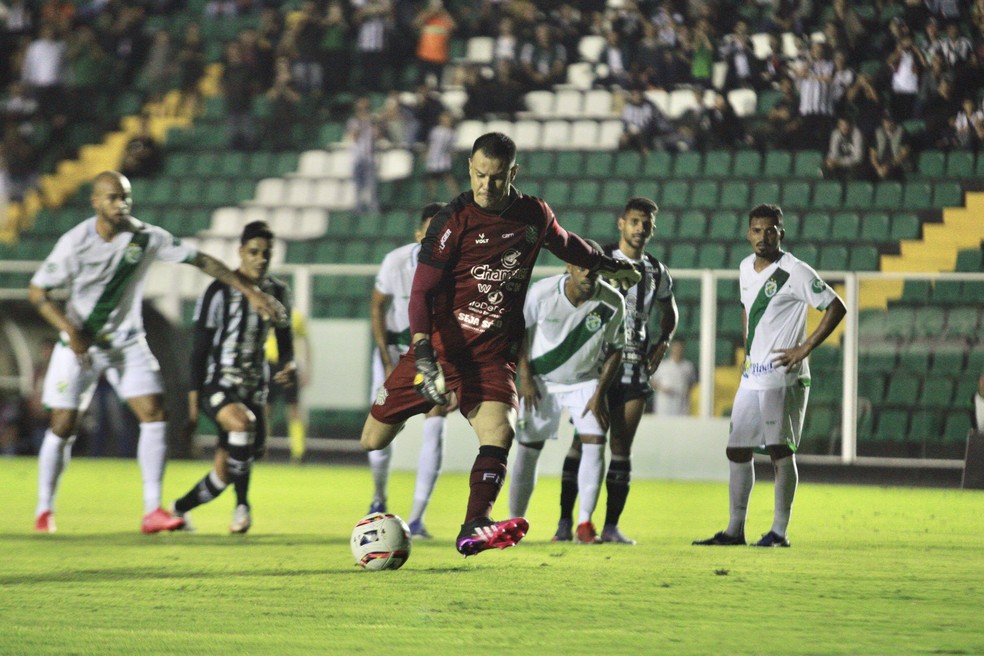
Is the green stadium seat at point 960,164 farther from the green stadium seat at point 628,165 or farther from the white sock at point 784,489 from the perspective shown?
the white sock at point 784,489

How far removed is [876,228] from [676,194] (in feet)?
8.71

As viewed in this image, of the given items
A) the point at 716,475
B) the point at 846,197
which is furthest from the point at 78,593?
the point at 846,197

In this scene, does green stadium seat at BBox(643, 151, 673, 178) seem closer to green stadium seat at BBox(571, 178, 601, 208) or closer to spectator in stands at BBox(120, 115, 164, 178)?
green stadium seat at BBox(571, 178, 601, 208)

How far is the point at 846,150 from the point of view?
56.4ft

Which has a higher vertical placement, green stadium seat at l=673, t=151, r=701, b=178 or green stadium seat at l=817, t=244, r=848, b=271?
green stadium seat at l=673, t=151, r=701, b=178

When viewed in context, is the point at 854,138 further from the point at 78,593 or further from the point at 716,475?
the point at 78,593

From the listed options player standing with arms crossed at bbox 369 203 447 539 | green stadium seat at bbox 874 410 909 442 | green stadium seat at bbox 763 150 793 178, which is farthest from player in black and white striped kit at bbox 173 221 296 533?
green stadium seat at bbox 763 150 793 178

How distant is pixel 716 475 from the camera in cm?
1370

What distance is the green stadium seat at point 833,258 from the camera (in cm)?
1623

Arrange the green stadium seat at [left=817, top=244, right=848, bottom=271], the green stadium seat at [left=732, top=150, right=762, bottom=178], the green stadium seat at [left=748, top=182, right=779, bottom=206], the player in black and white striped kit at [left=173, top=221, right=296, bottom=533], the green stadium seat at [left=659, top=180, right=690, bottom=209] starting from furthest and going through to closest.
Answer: the green stadium seat at [left=659, top=180, right=690, bottom=209] → the green stadium seat at [left=732, top=150, right=762, bottom=178] → the green stadium seat at [left=748, top=182, right=779, bottom=206] → the green stadium seat at [left=817, top=244, right=848, bottom=271] → the player in black and white striped kit at [left=173, top=221, right=296, bottom=533]

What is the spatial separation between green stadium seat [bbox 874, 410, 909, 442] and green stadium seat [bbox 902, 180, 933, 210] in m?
4.37

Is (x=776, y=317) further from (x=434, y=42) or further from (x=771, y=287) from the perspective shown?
(x=434, y=42)

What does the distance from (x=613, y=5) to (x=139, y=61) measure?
7992 mm

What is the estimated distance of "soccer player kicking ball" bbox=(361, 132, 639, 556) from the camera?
586 cm
